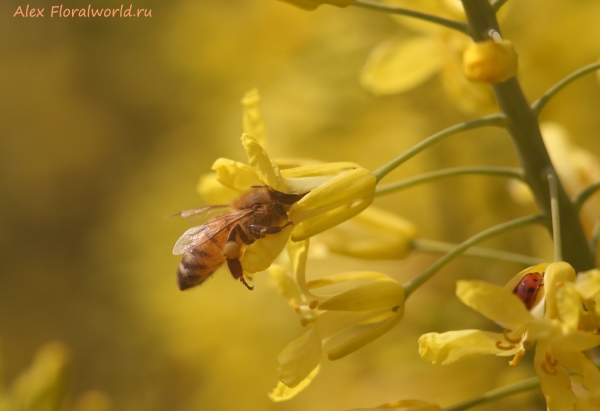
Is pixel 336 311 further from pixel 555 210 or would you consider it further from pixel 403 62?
pixel 403 62

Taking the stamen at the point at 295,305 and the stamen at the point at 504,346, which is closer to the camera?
the stamen at the point at 504,346

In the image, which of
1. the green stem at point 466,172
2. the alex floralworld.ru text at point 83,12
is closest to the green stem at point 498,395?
the green stem at point 466,172

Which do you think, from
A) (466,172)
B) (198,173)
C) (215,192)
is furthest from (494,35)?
(198,173)

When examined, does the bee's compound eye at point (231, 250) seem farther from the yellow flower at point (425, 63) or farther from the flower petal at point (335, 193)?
the yellow flower at point (425, 63)

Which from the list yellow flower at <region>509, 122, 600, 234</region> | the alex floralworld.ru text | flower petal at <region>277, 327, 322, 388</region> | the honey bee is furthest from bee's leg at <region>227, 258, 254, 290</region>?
the alex floralworld.ru text

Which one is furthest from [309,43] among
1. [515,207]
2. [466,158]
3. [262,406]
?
[262,406]

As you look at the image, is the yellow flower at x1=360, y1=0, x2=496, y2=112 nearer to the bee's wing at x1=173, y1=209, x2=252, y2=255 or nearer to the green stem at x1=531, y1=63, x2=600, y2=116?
the green stem at x1=531, y1=63, x2=600, y2=116

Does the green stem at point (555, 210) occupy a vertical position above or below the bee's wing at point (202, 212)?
below
